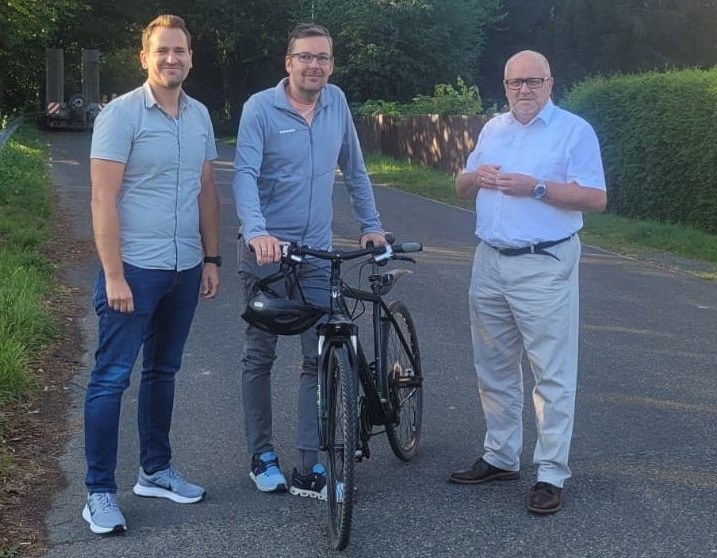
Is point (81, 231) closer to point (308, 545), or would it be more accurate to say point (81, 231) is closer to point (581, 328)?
point (581, 328)

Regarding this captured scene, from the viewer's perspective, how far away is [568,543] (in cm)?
392

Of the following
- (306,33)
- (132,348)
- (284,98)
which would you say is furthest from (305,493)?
(306,33)

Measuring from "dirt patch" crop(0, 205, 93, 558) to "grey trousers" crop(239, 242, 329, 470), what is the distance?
38.7 inches

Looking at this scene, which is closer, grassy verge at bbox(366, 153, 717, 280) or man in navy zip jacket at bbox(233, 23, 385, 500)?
man in navy zip jacket at bbox(233, 23, 385, 500)

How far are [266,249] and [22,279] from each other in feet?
16.6

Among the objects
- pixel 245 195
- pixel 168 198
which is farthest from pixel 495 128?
pixel 168 198

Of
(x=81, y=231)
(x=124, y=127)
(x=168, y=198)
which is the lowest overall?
(x=81, y=231)

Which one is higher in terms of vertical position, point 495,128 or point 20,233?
point 495,128

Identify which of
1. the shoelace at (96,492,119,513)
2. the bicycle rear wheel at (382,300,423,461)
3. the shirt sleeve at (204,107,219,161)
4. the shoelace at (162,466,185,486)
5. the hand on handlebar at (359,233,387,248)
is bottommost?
the shoelace at (162,466,185,486)

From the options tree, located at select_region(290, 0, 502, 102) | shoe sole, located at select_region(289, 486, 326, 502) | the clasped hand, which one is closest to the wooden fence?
tree, located at select_region(290, 0, 502, 102)

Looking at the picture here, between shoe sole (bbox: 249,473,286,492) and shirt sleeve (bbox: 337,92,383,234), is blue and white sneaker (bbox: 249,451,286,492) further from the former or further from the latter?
shirt sleeve (bbox: 337,92,383,234)

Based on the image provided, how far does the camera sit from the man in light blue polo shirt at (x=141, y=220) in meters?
3.82

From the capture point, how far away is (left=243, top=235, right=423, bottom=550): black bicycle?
3828 mm

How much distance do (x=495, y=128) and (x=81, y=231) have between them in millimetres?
9359
